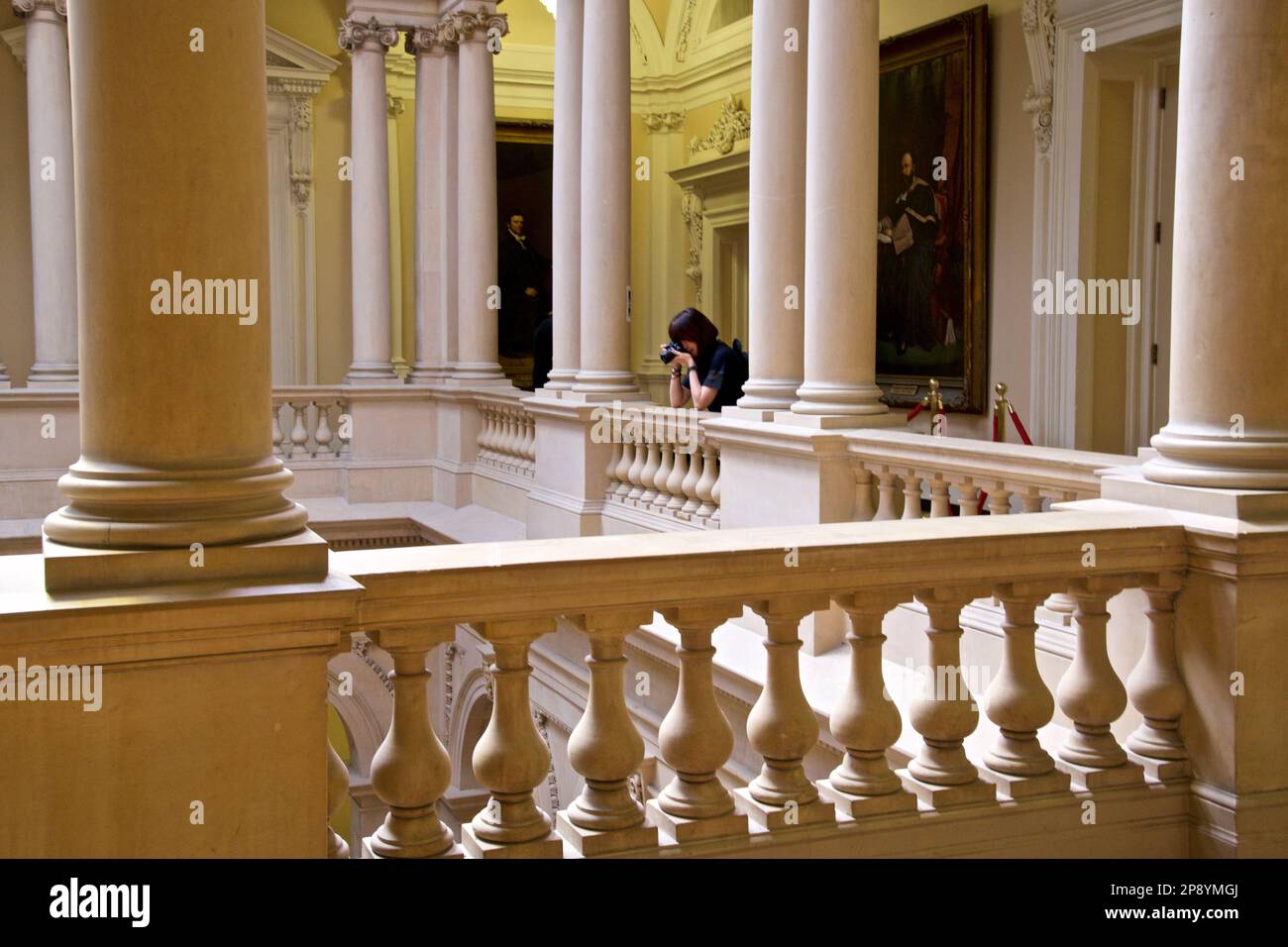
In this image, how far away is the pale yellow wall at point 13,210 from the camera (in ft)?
47.3

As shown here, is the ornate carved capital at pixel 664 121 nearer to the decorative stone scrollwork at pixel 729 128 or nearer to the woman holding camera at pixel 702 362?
the decorative stone scrollwork at pixel 729 128

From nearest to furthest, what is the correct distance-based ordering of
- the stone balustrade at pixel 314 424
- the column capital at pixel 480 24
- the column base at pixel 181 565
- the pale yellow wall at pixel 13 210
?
the column base at pixel 181 565, the column capital at pixel 480 24, the stone balustrade at pixel 314 424, the pale yellow wall at pixel 13 210

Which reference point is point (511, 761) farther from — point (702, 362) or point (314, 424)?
point (314, 424)

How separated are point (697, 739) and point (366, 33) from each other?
37.8 feet

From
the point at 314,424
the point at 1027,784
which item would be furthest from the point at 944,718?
the point at 314,424

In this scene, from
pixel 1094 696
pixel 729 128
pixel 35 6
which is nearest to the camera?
pixel 1094 696

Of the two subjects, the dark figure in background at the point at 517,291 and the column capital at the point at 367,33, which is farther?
the dark figure in background at the point at 517,291

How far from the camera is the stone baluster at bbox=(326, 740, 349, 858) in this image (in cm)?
315

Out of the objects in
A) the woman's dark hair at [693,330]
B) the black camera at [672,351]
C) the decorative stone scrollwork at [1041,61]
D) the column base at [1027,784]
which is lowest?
the column base at [1027,784]

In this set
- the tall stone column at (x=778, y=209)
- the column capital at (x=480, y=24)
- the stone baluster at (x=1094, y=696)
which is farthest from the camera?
the column capital at (x=480, y=24)

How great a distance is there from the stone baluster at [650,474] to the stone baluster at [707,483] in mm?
769

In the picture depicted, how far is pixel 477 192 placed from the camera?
42.7 feet

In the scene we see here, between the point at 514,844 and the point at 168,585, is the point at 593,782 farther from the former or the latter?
the point at 168,585

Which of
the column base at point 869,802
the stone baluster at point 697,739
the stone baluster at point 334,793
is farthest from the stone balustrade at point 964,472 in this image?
the stone baluster at point 334,793
